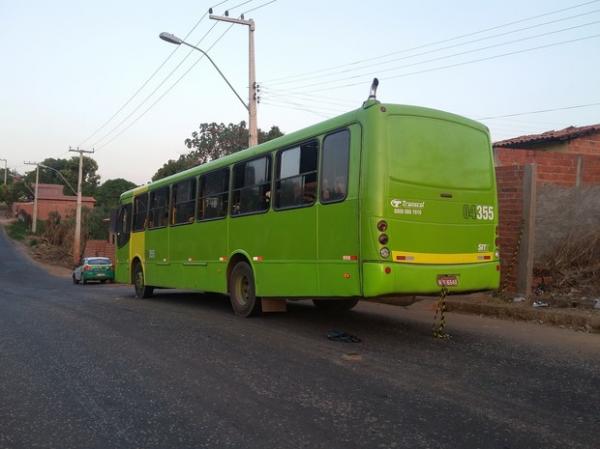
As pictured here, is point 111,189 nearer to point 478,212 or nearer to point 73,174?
point 73,174

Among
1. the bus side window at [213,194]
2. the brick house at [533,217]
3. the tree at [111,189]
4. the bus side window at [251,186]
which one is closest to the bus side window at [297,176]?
the bus side window at [251,186]

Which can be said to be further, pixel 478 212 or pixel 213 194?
pixel 213 194

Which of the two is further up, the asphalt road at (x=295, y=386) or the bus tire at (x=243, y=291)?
the bus tire at (x=243, y=291)

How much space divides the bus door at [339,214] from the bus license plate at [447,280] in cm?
112

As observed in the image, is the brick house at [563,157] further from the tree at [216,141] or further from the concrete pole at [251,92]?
the tree at [216,141]

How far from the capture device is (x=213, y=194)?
37.3 feet

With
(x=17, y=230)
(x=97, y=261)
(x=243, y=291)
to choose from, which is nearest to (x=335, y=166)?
(x=243, y=291)

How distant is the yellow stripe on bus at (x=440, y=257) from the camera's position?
23.7 feet

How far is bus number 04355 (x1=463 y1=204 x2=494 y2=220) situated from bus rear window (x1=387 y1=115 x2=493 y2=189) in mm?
281

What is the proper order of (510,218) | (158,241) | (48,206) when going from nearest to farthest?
1. (510,218)
2. (158,241)
3. (48,206)

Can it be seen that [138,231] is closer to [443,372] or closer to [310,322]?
[310,322]

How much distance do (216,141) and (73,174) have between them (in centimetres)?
4566

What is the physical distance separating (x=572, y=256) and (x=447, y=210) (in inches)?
183

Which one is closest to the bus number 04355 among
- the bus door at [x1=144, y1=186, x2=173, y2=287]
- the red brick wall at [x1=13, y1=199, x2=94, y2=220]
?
the bus door at [x1=144, y1=186, x2=173, y2=287]
